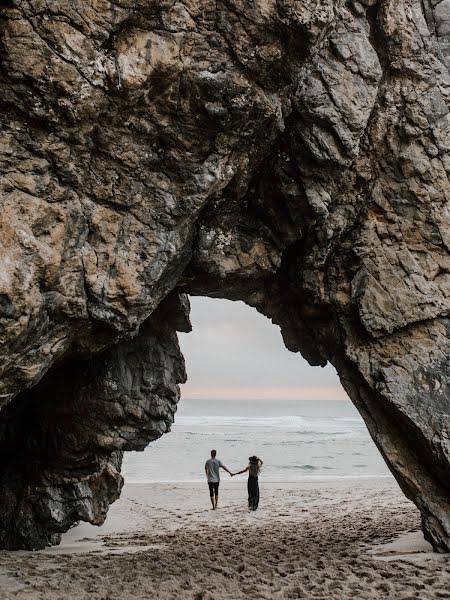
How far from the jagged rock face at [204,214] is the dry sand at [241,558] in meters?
1.58

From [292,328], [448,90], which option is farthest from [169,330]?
[448,90]

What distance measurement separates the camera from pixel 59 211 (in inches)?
341

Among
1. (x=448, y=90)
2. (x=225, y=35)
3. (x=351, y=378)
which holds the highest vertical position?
(x=448, y=90)

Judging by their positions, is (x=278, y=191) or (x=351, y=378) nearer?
(x=278, y=191)

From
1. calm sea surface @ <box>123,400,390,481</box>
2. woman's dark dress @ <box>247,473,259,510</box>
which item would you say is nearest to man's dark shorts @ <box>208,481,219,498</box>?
woman's dark dress @ <box>247,473,259,510</box>

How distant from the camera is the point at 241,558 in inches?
436

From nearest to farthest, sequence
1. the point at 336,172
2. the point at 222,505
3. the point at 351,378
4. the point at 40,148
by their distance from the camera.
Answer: the point at 40,148
the point at 336,172
the point at 351,378
the point at 222,505

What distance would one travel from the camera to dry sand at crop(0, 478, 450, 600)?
8.68 meters

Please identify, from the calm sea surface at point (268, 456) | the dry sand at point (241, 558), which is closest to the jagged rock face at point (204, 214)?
the dry sand at point (241, 558)

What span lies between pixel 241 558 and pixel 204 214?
7237mm

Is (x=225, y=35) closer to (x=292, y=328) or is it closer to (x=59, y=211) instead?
(x=59, y=211)

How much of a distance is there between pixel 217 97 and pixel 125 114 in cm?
165

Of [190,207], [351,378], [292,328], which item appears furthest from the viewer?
[292,328]

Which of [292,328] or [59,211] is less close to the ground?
[59,211]
